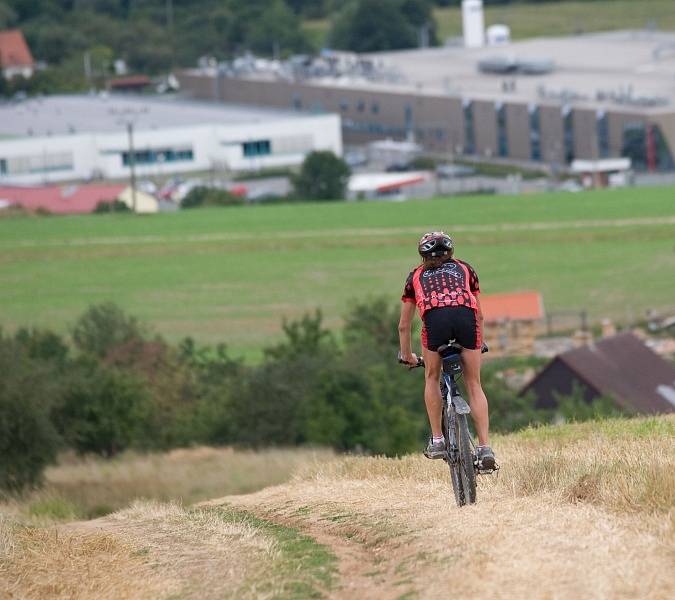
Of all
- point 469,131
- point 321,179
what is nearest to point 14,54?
point 469,131

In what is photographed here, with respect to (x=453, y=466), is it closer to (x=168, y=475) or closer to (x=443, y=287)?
(x=443, y=287)

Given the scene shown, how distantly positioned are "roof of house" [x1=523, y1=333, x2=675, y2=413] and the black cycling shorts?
2811 centimetres

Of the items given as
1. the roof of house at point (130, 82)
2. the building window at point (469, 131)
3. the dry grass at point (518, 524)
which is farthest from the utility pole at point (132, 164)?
the dry grass at point (518, 524)

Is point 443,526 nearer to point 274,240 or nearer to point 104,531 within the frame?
point 104,531

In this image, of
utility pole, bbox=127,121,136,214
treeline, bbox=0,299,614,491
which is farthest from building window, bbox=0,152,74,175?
treeline, bbox=0,299,614,491

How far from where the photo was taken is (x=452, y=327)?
9.30 m

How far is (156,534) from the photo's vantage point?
32.2 feet

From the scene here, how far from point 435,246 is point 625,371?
30756mm

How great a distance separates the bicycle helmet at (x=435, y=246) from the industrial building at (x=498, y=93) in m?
77.3

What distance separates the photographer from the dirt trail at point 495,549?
23.7 feet

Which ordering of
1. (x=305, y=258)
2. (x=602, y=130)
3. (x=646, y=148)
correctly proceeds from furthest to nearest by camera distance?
(x=602, y=130) → (x=646, y=148) → (x=305, y=258)

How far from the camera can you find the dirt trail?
721 centimetres

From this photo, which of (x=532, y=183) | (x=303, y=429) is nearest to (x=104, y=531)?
(x=303, y=429)

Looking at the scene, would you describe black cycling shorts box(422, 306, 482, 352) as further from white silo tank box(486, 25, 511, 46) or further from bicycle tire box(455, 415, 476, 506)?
white silo tank box(486, 25, 511, 46)
